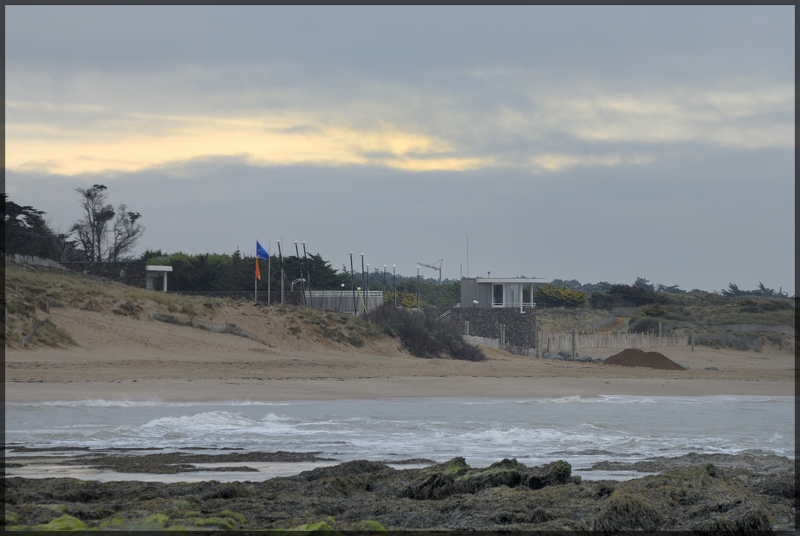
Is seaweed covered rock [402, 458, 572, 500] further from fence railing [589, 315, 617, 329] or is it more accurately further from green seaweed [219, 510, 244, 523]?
fence railing [589, 315, 617, 329]

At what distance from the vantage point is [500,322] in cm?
4272

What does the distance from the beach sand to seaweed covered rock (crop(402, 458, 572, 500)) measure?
1130 cm

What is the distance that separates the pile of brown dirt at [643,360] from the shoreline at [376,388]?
5124 mm

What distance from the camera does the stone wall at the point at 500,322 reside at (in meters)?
42.2

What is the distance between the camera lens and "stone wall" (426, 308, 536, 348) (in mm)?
42250

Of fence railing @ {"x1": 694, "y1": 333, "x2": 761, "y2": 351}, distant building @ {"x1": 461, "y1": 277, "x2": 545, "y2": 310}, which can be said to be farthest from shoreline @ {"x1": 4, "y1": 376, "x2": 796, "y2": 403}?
fence railing @ {"x1": 694, "y1": 333, "x2": 761, "y2": 351}

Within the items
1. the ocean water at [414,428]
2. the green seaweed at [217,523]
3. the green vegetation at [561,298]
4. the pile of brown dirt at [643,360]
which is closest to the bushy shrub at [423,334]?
the pile of brown dirt at [643,360]

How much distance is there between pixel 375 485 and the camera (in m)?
8.30

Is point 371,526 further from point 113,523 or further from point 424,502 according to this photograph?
point 113,523

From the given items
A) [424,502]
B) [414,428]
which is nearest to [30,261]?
[414,428]

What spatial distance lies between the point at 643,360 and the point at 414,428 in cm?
2257

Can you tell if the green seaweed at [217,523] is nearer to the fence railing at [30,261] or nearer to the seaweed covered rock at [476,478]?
the seaweed covered rock at [476,478]

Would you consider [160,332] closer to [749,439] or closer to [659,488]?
[749,439]

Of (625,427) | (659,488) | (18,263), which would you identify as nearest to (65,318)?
(18,263)
